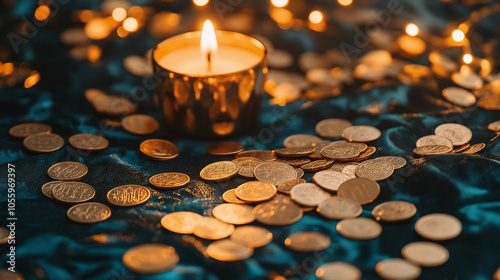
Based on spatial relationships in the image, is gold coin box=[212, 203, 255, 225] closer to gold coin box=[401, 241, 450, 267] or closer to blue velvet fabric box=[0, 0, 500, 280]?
blue velvet fabric box=[0, 0, 500, 280]

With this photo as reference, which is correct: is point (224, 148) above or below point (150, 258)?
above

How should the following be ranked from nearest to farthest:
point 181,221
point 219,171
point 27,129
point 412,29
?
1. point 181,221
2. point 219,171
3. point 27,129
4. point 412,29

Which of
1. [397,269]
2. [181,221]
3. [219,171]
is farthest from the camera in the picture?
[219,171]

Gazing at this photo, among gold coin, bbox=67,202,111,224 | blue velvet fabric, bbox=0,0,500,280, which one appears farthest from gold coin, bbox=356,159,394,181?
gold coin, bbox=67,202,111,224

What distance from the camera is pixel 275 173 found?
0.84 metres

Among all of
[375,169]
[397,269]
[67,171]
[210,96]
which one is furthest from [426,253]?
[67,171]

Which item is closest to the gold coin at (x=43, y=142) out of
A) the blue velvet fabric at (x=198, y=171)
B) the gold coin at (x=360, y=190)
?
the blue velvet fabric at (x=198, y=171)

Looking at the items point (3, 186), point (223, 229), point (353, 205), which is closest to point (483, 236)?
point (353, 205)

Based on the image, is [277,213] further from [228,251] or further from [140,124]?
[140,124]

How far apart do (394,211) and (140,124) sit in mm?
476

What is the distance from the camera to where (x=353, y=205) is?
2.50 feet

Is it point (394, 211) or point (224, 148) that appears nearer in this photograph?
point (394, 211)

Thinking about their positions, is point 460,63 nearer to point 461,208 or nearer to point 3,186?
point 461,208

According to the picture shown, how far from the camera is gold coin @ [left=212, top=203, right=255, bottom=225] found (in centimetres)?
75
